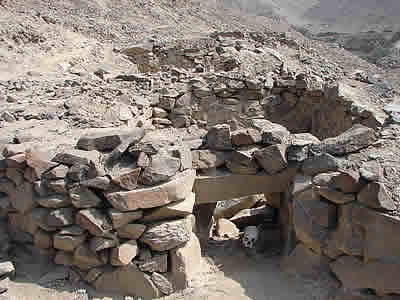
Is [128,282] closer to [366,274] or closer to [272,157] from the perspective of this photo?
[272,157]

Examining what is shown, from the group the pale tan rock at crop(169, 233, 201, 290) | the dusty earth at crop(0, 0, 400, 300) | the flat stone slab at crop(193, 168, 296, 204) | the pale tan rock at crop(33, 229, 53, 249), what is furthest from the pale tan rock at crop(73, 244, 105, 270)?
the flat stone slab at crop(193, 168, 296, 204)

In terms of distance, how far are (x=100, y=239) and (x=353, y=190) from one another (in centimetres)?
267

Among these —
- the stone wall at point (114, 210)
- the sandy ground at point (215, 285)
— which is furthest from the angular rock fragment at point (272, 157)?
the sandy ground at point (215, 285)

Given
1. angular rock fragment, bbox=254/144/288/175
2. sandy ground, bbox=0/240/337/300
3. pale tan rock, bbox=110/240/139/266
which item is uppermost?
angular rock fragment, bbox=254/144/288/175

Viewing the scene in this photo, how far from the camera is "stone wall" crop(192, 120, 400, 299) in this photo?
3838 mm

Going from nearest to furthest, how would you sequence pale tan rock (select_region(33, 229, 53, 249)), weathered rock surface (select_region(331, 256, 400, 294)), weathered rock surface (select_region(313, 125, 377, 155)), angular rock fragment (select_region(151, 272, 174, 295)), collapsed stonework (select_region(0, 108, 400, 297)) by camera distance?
weathered rock surface (select_region(331, 256, 400, 294)) → collapsed stonework (select_region(0, 108, 400, 297)) → angular rock fragment (select_region(151, 272, 174, 295)) → pale tan rock (select_region(33, 229, 53, 249)) → weathered rock surface (select_region(313, 125, 377, 155))

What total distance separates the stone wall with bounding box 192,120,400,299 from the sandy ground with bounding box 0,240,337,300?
20 centimetres

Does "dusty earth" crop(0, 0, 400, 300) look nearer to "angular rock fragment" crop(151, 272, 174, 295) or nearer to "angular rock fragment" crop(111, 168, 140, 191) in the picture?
"angular rock fragment" crop(151, 272, 174, 295)

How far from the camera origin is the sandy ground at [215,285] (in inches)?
162

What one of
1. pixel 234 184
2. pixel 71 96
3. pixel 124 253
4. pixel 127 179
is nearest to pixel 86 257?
pixel 124 253

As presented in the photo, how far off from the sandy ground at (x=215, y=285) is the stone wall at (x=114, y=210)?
149mm

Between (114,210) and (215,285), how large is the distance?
4.66 ft

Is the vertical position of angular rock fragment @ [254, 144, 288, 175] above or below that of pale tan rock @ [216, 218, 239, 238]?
above

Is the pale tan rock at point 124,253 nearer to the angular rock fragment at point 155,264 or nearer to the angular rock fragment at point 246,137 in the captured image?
the angular rock fragment at point 155,264
